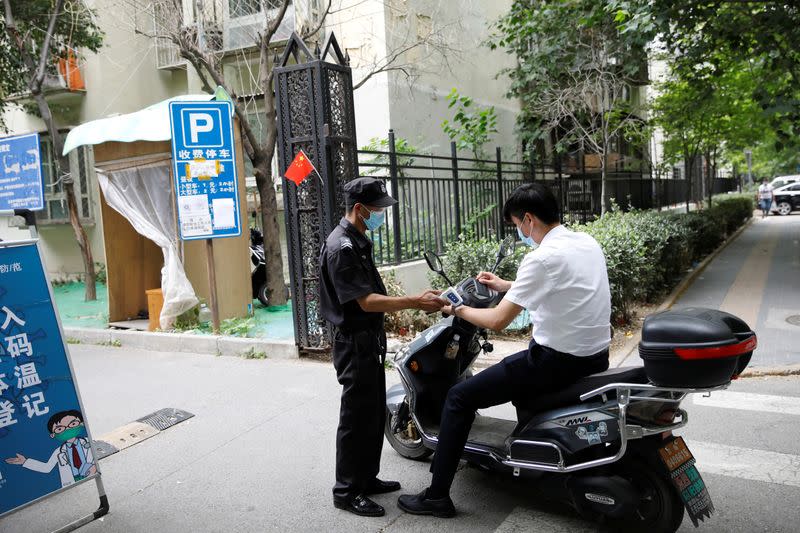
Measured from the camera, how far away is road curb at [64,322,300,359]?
25.4 ft

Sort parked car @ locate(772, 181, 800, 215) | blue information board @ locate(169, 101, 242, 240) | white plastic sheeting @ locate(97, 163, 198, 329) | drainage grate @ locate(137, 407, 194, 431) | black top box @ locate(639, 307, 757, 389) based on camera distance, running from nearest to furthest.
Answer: black top box @ locate(639, 307, 757, 389) < drainage grate @ locate(137, 407, 194, 431) < blue information board @ locate(169, 101, 242, 240) < white plastic sheeting @ locate(97, 163, 198, 329) < parked car @ locate(772, 181, 800, 215)

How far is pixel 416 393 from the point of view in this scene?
13.3 ft

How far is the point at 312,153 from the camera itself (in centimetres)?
721

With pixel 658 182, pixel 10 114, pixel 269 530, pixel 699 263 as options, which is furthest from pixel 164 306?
pixel 658 182

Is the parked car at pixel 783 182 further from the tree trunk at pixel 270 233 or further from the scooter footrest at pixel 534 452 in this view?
the scooter footrest at pixel 534 452

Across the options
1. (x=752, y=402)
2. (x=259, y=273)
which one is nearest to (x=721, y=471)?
(x=752, y=402)

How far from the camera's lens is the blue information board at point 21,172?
335 inches

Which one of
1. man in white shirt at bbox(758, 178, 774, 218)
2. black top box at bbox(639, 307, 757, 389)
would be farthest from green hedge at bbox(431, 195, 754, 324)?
man in white shirt at bbox(758, 178, 774, 218)

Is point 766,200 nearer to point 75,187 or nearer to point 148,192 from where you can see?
point 75,187

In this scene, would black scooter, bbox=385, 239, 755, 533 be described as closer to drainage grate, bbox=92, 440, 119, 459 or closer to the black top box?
the black top box

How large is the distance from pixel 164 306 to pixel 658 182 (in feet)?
56.7

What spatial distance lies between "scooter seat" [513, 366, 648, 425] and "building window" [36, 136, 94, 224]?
51.0ft

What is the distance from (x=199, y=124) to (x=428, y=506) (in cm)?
615

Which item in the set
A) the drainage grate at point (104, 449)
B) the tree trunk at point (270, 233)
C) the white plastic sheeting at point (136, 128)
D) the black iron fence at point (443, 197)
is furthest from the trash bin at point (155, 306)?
the drainage grate at point (104, 449)
